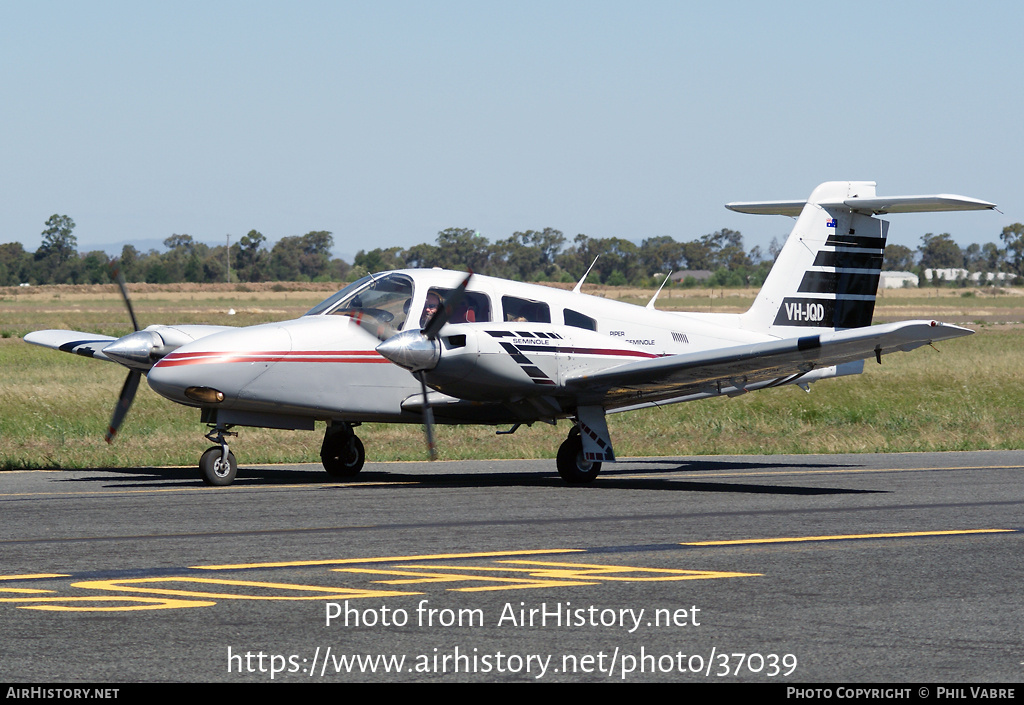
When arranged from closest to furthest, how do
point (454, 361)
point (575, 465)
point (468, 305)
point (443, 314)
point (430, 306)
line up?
point (454, 361), point (443, 314), point (430, 306), point (468, 305), point (575, 465)

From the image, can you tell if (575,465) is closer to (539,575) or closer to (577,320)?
(577,320)

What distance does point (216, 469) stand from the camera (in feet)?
55.8

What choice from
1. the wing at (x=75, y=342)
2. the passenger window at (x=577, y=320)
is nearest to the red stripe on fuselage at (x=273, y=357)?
the passenger window at (x=577, y=320)

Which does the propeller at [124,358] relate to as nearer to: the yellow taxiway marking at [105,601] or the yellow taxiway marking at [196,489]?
the yellow taxiway marking at [196,489]

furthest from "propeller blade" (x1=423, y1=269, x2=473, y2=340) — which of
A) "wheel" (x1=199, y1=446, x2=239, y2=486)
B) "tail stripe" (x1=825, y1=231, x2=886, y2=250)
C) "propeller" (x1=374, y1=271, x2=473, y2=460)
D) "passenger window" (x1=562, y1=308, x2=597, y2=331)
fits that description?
"tail stripe" (x1=825, y1=231, x2=886, y2=250)

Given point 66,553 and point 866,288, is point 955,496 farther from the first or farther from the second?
point 66,553

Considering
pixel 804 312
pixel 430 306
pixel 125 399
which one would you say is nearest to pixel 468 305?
pixel 430 306

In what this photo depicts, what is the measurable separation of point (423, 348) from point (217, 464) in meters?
3.52

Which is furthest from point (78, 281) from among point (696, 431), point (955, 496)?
point (955, 496)

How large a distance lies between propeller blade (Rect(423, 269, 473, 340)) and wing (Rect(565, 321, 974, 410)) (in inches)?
76.6

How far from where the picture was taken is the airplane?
631 inches

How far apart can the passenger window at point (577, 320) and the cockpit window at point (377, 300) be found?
7.36 ft

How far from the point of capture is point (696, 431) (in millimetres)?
27312

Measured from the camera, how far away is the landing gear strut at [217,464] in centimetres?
1692
